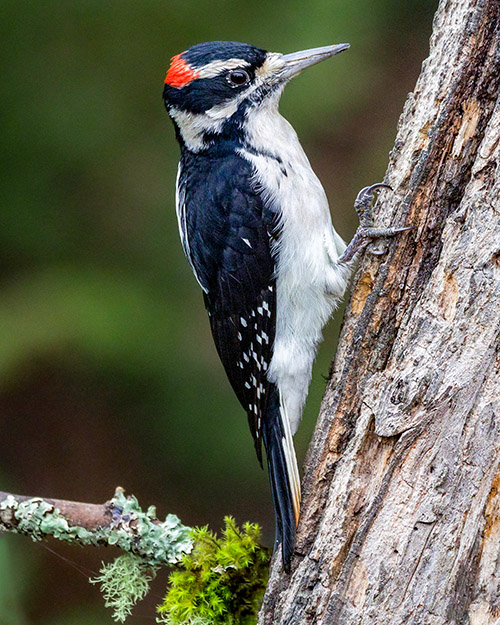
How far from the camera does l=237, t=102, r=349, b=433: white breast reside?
2596mm

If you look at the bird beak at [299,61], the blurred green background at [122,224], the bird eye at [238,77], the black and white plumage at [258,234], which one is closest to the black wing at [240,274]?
the black and white plumage at [258,234]

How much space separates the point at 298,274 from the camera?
8.56 feet

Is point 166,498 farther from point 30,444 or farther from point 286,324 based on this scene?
point 286,324

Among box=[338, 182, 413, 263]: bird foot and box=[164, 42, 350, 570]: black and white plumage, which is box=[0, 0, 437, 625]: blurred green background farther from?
box=[338, 182, 413, 263]: bird foot

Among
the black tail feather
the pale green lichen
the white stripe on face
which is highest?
the white stripe on face

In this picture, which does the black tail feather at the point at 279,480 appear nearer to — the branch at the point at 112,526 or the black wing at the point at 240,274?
the black wing at the point at 240,274

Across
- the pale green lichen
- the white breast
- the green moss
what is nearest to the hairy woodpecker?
the white breast

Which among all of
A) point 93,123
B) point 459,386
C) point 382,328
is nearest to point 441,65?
point 382,328

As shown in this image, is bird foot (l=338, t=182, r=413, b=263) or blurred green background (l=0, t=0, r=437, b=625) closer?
bird foot (l=338, t=182, r=413, b=263)

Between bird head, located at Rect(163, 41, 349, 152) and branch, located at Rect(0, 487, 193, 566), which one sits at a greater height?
bird head, located at Rect(163, 41, 349, 152)

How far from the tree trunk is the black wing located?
47 centimetres

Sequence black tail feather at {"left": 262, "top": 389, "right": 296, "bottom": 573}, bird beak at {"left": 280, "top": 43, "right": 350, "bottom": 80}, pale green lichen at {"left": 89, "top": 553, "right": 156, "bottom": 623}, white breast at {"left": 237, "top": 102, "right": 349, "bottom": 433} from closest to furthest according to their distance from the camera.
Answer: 1. black tail feather at {"left": 262, "top": 389, "right": 296, "bottom": 573}
2. pale green lichen at {"left": 89, "top": 553, "right": 156, "bottom": 623}
3. white breast at {"left": 237, "top": 102, "right": 349, "bottom": 433}
4. bird beak at {"left": 280, "top": 43, "right": 350, "bottom": 80}

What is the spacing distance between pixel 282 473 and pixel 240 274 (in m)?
0.71

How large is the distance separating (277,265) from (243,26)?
5.44ft
